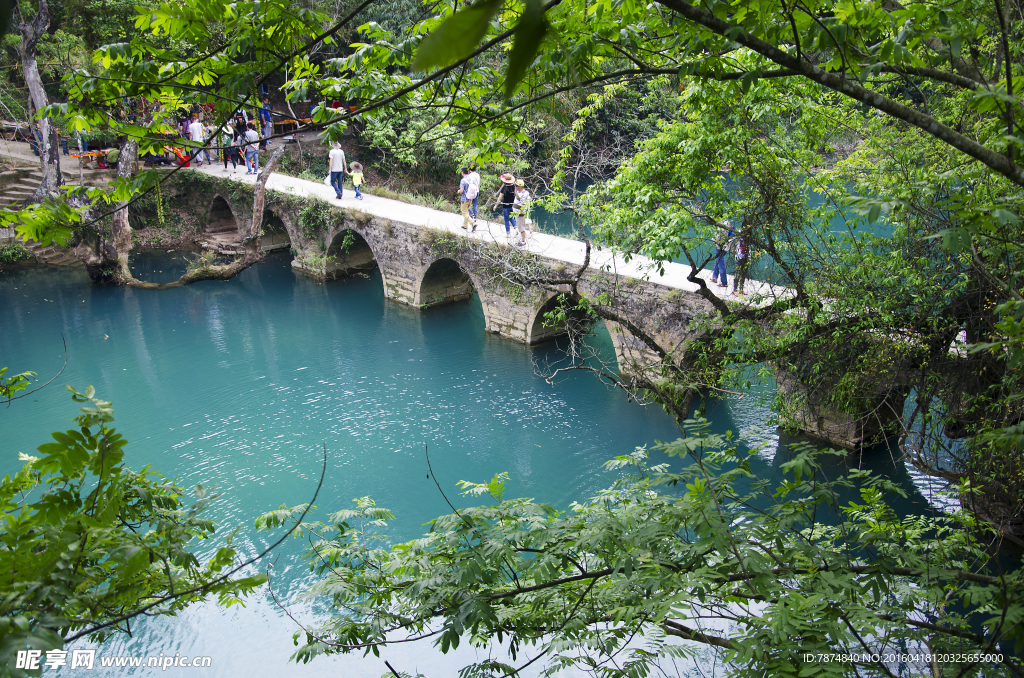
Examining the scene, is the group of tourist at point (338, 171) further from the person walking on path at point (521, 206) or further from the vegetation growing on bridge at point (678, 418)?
the vegetation growing on bridge at point (678, 418)

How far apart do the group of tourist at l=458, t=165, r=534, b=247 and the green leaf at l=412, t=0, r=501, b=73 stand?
32.3 feet

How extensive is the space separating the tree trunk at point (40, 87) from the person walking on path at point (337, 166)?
16.2 ft

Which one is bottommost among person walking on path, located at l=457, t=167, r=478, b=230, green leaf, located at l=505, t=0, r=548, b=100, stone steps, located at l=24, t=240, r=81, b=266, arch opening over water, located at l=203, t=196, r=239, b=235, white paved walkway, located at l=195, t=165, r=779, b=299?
stone steps, located at l=24, t=240, r=81, b=266

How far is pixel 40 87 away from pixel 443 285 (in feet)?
26.1

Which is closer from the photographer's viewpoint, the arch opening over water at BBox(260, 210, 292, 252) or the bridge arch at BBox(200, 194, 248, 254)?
the bridge arch at BBox(200, 194, 248, 254)

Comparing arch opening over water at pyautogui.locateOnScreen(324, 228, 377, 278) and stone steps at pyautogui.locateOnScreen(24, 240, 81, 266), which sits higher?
arch opening over water at pyautogui.locateOnScreen(324, 228, 377, 278)

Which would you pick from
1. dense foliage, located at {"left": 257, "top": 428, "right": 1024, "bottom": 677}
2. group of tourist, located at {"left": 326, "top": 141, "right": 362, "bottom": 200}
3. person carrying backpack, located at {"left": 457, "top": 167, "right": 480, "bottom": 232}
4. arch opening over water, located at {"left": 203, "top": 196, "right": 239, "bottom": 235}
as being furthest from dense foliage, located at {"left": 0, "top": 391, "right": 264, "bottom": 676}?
arch opening over water, located at {"left": 203, "top": 196, "right": 239, "bottom": 235}

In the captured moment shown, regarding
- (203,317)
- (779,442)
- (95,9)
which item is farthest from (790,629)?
(95,9)

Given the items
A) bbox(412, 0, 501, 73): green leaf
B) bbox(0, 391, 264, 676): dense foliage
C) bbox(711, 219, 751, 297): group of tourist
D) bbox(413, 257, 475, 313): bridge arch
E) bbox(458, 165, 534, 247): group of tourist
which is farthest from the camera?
bbox(413, 257, 475, 313): bridge arch

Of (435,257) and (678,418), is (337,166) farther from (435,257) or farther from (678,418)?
(678,418)

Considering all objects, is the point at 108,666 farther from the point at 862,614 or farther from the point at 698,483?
the point at 862,614

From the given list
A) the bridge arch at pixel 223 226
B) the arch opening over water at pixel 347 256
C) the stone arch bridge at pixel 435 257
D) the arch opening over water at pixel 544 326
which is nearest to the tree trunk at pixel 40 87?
the stone arch bridge at pixel 435 257

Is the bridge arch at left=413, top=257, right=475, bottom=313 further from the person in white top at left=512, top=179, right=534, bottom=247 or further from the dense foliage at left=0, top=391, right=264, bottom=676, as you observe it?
the dense foliage at left=0, top=391, right=264, bottom=676

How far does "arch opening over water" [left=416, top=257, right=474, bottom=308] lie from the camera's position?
43.8 ft
